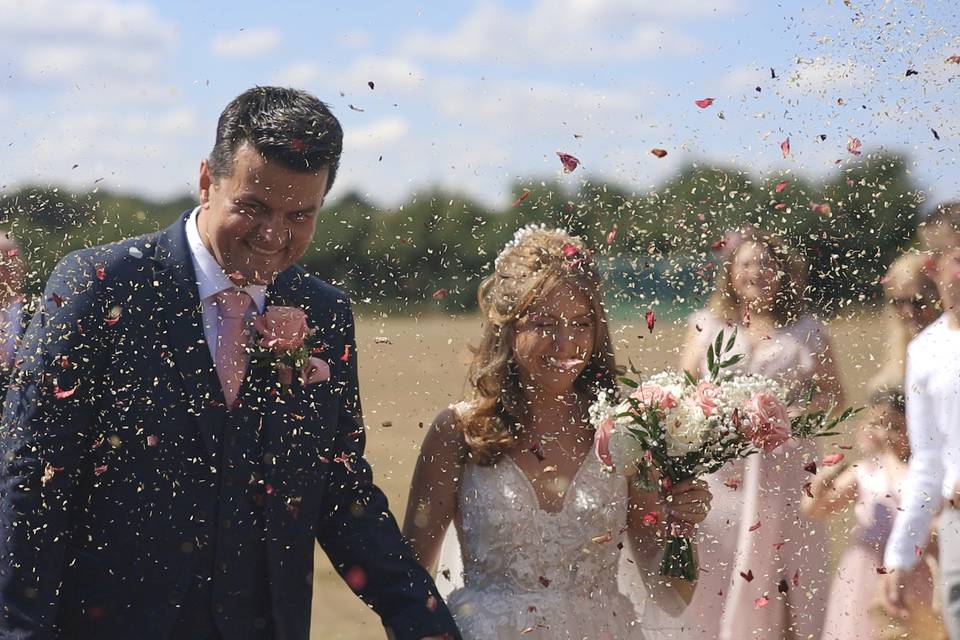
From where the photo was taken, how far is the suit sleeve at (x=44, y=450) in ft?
11.4

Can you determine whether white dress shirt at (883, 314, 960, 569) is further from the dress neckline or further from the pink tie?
the pink tie

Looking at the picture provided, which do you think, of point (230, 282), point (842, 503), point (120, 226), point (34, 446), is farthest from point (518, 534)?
point (120, 226)

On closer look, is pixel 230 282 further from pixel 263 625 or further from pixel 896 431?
pixel 896 431

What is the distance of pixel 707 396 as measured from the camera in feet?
14.1

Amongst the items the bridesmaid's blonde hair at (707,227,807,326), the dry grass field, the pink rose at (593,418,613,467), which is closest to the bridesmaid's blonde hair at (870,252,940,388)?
the dry grass field

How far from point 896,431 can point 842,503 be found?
0.47 metres

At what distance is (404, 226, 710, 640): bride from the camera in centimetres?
455

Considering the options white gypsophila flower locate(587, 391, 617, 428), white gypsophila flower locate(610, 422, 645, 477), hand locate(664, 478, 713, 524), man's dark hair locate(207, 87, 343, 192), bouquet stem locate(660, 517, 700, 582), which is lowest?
bouquet stem locate(660, 517, 700, 582)

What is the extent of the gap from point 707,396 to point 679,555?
553 millimetres

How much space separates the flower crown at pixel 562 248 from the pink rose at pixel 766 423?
81cm

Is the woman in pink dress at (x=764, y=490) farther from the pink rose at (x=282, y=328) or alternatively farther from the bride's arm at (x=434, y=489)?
the pink rose at (x=282, y=328)

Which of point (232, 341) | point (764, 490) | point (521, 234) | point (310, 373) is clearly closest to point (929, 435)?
point (764, 490)

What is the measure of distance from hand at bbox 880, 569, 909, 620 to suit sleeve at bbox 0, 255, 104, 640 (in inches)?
152


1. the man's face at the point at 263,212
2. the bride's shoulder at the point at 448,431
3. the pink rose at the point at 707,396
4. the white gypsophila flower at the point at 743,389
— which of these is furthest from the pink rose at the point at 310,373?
the white gypsophila flower at the point at 743,389
